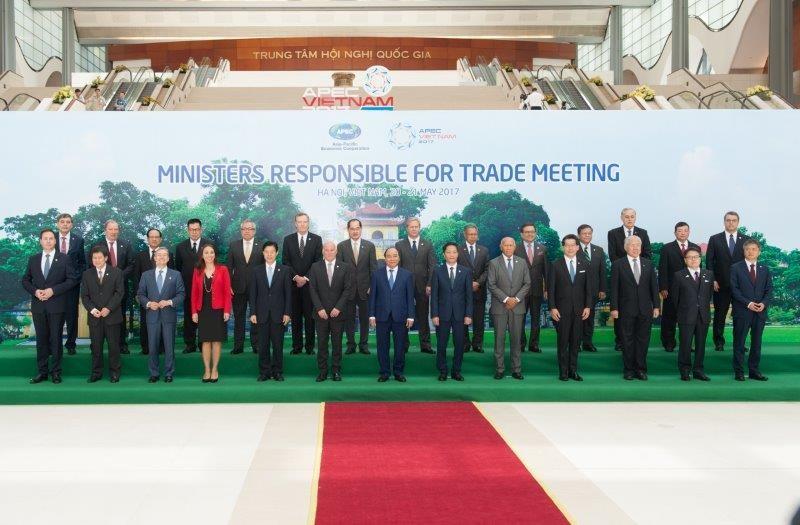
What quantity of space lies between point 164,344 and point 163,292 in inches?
19.3

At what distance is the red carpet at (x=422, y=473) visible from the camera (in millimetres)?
4016

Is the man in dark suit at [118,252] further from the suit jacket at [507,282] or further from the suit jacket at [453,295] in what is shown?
the suit jacket at [507,282]

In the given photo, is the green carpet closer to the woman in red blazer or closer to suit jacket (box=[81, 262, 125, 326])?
the woman in red blazer

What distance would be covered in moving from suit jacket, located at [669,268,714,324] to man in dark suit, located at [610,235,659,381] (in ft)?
0.73

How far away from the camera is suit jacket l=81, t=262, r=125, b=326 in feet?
25.2

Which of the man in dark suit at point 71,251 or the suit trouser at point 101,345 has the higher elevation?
the man in dark suit at point 71,251

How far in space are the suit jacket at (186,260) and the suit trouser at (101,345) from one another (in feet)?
2.71

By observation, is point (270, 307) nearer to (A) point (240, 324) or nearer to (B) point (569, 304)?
(A) point (240, 324)

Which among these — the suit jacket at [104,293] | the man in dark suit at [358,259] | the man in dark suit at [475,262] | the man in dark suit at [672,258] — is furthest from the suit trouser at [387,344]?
the man in dark suit at [672,258]

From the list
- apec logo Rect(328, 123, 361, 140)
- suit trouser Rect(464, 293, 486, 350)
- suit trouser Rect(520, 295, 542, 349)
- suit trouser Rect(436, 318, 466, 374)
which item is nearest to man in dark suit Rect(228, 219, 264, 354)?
apec logo Rect(328, 123, 361, 140)

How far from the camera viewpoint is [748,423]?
20.9 ft

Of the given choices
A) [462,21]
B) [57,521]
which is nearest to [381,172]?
[57,521]

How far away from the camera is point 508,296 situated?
→ 25.8 ft

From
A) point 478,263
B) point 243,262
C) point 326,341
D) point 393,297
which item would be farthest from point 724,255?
point 243,262
